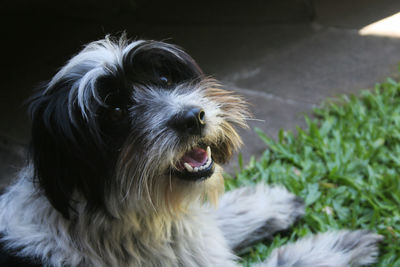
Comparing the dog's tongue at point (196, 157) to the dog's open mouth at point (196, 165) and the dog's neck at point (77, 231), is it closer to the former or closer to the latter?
the dog's open mouth at point (196, 165)

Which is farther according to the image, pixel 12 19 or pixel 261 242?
pixel 12 19

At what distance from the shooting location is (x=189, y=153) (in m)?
2.40

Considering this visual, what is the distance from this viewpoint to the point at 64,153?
2.16 meters

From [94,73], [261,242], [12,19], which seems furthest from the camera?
[12,19]

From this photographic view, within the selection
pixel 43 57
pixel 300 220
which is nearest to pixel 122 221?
pixel 300 220

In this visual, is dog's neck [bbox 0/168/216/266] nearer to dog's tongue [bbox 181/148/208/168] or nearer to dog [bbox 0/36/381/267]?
dog [bbox 0/36/381/267]

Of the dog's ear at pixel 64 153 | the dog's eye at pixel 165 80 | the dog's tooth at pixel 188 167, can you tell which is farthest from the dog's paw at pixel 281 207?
the dog's ear at pixel 64 153

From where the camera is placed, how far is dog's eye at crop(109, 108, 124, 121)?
7.41 ft

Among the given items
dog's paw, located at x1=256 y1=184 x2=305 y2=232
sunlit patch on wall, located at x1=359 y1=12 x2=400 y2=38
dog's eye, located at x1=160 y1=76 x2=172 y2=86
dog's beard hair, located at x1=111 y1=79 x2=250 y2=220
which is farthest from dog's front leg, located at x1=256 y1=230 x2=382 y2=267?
sunlit patch on wall, located at x1=359 y1=12 x2=400 y2=38

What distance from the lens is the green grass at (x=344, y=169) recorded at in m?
3.24

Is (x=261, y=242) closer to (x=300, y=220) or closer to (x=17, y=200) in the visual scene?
(x=300, y=220)

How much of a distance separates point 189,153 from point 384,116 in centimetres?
256

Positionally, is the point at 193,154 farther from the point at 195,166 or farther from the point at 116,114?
the point at 116,114

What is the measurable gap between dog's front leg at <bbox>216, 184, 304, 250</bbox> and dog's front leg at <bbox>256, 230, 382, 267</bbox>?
12.9 inches
